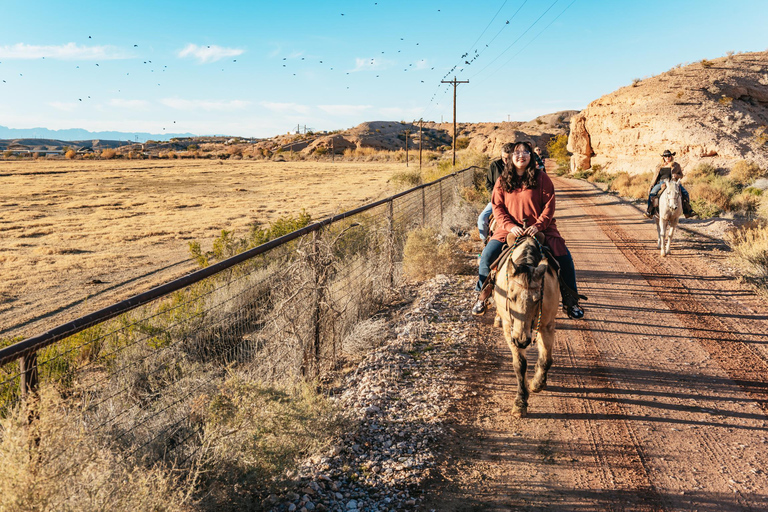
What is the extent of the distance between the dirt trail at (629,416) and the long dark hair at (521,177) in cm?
230

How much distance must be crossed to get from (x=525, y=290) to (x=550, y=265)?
90cm

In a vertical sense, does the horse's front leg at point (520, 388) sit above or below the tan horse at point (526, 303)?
below

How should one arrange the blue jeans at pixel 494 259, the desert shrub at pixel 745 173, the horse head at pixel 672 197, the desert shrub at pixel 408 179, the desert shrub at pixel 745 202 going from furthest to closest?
the desert shrub at pixel 408 179
the desert shrub at pixel 745 173
the desert shrub at pixel 745 202
the horse head at pixel 672 197
the blue jeans at pixel 494 259

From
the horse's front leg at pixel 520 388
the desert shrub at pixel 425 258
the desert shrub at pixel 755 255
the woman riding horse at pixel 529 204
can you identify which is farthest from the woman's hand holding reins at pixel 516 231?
the desert shrub at pixel 755 255

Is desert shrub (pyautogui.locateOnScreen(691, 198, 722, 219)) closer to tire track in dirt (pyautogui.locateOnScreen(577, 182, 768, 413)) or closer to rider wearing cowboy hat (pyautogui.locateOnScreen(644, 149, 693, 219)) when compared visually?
rider wearing cowboy hat (pyautogui.locateOnScreen(644, 149, 693, 219))

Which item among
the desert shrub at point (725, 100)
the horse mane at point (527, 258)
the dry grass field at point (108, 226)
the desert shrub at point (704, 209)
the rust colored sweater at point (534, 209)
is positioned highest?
the desert shrub at point (725, 100)

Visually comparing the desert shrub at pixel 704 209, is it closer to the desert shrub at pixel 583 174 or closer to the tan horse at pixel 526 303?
the tan horse at pixel 526 303

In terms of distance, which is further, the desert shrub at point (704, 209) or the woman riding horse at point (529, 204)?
the desert shrub at point (704, 209)

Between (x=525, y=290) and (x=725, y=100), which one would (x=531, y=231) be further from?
(x=725, y=100)

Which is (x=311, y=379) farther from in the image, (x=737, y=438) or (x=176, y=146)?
(x=176, y=146)

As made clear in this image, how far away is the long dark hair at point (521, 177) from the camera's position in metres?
5.87

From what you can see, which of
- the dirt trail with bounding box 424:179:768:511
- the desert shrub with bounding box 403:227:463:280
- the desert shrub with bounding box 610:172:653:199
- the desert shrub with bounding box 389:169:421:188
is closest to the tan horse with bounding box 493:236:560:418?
the dirt trail with bounding box 424:179:768:511

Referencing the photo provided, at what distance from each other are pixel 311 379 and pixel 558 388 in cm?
295

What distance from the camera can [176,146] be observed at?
437 ft
